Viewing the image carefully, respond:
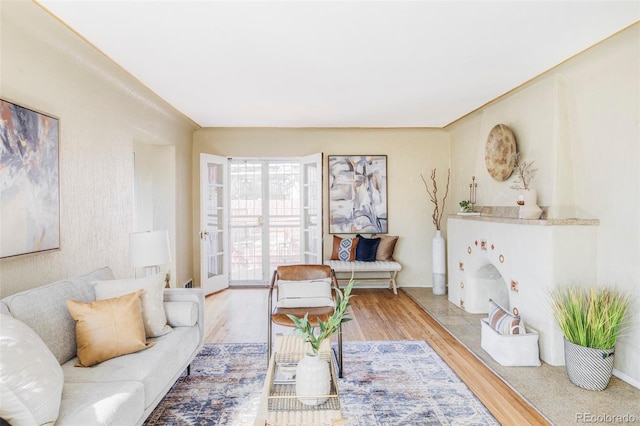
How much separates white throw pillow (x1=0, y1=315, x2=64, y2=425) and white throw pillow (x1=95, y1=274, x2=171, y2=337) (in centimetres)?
84

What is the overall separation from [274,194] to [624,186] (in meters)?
4.59

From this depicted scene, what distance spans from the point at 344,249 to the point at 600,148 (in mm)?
Answer: 3475

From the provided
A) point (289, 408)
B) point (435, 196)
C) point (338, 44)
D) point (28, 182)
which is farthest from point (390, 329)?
point (28, 182)

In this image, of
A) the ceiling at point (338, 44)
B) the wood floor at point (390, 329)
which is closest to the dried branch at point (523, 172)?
the ceiling at point (338, 44)

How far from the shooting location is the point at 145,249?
3.10m

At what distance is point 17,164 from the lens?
222cm

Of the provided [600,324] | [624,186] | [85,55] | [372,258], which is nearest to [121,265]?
[85,55]

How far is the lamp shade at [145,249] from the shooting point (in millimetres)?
3084

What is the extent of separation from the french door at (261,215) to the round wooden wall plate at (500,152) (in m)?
2.96

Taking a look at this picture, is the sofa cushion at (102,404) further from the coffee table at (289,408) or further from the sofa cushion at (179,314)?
the sofa cushion at (179,314)

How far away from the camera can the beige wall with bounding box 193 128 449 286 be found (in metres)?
5.89

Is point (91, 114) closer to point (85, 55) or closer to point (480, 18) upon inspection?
point (85, 55)

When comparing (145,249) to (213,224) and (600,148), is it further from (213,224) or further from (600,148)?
(600,148)

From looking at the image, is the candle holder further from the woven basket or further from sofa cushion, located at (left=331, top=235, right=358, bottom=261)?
the woven basket
